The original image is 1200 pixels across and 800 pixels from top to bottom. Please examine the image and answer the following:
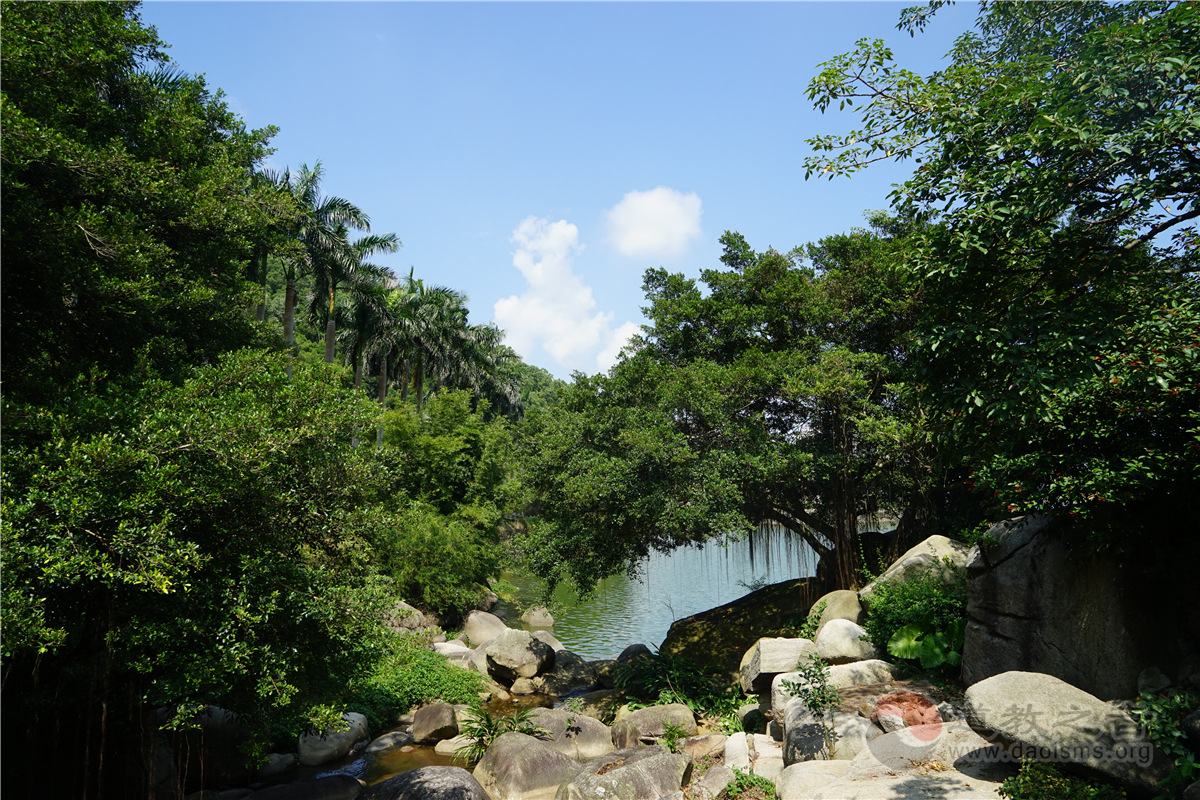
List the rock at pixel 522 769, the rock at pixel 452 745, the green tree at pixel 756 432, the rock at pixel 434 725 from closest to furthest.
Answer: the rock at pixel 522 769 → the rock at pixel 452 745 → the rock at pixel 434 725 → the green tree at pixel 756 432

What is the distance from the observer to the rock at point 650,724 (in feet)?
40.4

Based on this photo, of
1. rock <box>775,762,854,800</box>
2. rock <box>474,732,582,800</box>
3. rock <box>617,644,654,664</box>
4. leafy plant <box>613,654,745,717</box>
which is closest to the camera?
rock <box>775,762,854,800</box>

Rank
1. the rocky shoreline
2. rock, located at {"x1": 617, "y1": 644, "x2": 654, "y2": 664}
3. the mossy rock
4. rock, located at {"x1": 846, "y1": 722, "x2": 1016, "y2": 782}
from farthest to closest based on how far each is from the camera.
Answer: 1. rock, located at {"x1": 617, "y1": 644, "x2": 654, "y2": 664}
2. the mossy rock
3. rock, located at {"x1": 846, "y1": 722, "x2": 1016, "y2": 782}
4. the rocky shoreline

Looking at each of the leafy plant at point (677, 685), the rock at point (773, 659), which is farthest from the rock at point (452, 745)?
the rock at point (773, 659)

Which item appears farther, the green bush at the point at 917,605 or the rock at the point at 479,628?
the rock at the point at 479,628

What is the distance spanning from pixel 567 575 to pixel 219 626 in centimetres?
992

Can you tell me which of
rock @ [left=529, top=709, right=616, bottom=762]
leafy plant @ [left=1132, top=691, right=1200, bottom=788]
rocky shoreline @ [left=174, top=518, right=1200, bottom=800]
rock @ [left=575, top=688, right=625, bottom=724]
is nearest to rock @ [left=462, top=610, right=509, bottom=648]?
→ rocky shoreline @ [left=174, top=518, right=1200, bottom=800]

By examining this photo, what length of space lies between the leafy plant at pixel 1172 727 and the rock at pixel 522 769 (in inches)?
305

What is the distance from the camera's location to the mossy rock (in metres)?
16.1

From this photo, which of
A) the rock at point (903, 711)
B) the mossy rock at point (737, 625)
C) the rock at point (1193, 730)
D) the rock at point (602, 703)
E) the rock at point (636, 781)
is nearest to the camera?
the rock at point (1193, 730)

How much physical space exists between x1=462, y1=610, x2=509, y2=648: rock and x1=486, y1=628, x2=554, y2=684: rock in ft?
12.2

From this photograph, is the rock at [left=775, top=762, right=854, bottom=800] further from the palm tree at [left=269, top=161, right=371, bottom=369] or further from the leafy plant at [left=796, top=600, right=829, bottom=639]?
the palm tree at [left=269, top=161, right=371, bottom=369]

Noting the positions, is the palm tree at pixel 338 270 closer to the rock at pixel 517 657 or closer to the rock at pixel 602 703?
the rock at pixel 517 657

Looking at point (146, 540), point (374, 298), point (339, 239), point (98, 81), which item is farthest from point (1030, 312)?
point (374, 298)
